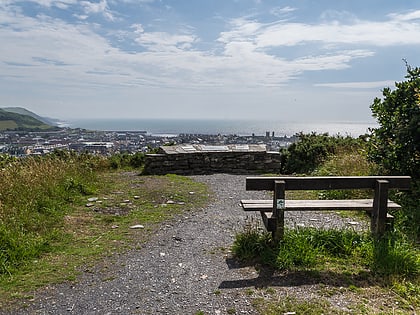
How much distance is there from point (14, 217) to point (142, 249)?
214cm

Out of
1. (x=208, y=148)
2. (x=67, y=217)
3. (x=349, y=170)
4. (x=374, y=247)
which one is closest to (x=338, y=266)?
(x=374, y=247)

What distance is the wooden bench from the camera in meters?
4.33

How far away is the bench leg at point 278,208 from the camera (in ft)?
14.1

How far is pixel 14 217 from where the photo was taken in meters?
5.33

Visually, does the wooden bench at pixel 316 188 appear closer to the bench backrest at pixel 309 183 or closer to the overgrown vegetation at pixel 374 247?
the bench backrest at pixel 309 183

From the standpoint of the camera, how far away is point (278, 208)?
14.2 feet

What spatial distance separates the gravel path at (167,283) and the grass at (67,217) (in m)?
0.28

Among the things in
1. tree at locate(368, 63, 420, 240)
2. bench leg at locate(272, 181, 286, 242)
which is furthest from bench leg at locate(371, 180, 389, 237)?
tree at locate(368, 63, 420, 240)

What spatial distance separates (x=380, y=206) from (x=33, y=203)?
18.6ft

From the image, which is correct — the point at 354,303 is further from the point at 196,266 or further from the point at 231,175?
the point at 231,175

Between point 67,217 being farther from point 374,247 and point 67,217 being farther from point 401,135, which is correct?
point 401,135

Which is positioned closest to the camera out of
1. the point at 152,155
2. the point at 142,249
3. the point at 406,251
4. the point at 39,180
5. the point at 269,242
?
the point at 406,251

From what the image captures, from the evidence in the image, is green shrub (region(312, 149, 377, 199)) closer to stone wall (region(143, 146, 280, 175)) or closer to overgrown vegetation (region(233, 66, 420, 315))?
overgrown vegetation (region(233, 66, 420, 315))

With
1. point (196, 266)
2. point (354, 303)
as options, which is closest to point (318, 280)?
point (354, 303)
